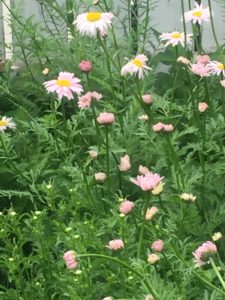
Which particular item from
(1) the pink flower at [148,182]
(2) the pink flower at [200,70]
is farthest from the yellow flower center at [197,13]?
(1) the pink flower at [148,182]

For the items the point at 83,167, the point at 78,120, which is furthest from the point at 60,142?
the point at 83,167

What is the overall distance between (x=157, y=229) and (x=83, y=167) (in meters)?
0.55

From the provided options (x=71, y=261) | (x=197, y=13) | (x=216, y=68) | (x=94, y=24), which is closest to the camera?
(x=71, y=261)

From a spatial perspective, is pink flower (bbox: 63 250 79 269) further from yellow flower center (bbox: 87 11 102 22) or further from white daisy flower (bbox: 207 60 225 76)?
white daisy flower (bbox: 207 60 225 76)

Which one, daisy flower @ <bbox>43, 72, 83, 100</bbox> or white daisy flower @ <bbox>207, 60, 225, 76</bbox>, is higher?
daisy flower @ <bbox>43, 72, 83, 100</bbox>

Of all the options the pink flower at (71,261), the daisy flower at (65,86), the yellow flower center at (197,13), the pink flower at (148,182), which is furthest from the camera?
the yellow flower center at (197,13)

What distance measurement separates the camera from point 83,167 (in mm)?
2564

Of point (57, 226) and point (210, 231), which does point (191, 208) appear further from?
point (57, 226)

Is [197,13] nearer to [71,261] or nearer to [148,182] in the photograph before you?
[148,182]

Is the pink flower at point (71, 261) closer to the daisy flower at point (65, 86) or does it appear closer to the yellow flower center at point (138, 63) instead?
the daisy flower at point (65, 86)

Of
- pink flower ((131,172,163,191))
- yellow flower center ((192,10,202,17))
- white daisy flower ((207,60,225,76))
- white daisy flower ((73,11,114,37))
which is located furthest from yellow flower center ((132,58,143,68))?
pink flower ((131,172,163,191))

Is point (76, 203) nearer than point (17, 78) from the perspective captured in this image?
Yes

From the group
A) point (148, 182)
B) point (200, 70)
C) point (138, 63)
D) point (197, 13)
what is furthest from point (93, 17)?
point (148, 182)

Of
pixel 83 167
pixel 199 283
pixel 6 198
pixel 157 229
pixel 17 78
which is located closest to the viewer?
pixel 157 229
